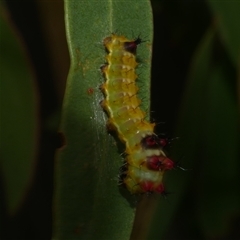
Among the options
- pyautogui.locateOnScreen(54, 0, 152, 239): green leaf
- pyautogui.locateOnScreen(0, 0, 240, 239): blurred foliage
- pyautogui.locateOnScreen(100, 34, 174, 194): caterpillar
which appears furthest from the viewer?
pyautogui.locateOnScreen(0, 0, 240, 239): blurred foliage

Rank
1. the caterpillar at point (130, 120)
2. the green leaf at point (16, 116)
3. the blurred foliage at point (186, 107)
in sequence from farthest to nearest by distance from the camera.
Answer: the blurred foliage at point (186, 107), the green leaf at point (16, 116), the caterpillar at point (130, 120)

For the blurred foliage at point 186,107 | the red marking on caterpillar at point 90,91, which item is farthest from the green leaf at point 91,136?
the blurred foliage at point 186,107

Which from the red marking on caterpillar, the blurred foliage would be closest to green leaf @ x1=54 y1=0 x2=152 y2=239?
the red marking on caterpillar

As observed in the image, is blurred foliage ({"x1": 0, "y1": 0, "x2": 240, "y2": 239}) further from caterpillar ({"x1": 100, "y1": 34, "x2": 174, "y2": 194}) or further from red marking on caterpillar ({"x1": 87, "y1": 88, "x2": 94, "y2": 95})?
red marking on caterpillar ({"x1": 87, "y1": 88, "x2": 94, "y2": 95})

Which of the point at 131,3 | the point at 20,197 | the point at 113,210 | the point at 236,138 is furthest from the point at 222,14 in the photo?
the point at 20,197

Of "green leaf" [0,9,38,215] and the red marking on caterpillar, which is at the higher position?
the red marking on caterpillar

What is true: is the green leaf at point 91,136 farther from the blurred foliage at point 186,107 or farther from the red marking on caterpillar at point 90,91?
the blurred foliage at point 186,107

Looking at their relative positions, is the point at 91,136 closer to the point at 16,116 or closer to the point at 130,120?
the point at 130,120

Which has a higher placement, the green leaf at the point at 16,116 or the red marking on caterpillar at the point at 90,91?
the red marking on caterpillar at the point at 90,91
